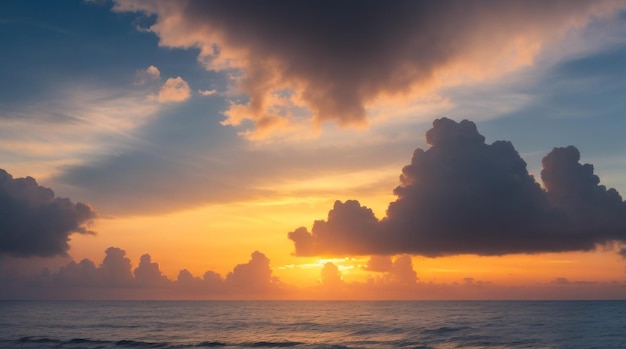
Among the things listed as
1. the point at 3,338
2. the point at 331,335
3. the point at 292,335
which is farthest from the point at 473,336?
the point at 3,338

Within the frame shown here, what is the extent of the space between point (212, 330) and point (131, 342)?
26.7 m

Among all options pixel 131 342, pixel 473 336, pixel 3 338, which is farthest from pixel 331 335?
pixel 3 338

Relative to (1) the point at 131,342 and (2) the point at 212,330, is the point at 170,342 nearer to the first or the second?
(1) the point at 131,342

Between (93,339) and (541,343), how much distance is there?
77.4 metres

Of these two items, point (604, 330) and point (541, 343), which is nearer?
point (541, 343)

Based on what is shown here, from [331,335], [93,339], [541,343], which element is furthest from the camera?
[331,335]

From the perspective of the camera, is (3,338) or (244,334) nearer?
(3,338)

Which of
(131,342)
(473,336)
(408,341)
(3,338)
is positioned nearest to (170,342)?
(131,342)

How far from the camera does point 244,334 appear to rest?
101 m

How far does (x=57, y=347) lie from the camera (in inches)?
3036

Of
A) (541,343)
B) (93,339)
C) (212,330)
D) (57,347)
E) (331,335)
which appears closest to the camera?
(57,347)

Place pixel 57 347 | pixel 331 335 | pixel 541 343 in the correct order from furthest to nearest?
pixel 331 335 < pixel 541 343 < pixel 57 347

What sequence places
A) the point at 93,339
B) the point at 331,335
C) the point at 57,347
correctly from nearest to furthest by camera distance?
1. the point at 57,347
2. the point at 93,339
3. the point at 331,335

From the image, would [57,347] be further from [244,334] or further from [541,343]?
[541,343]
